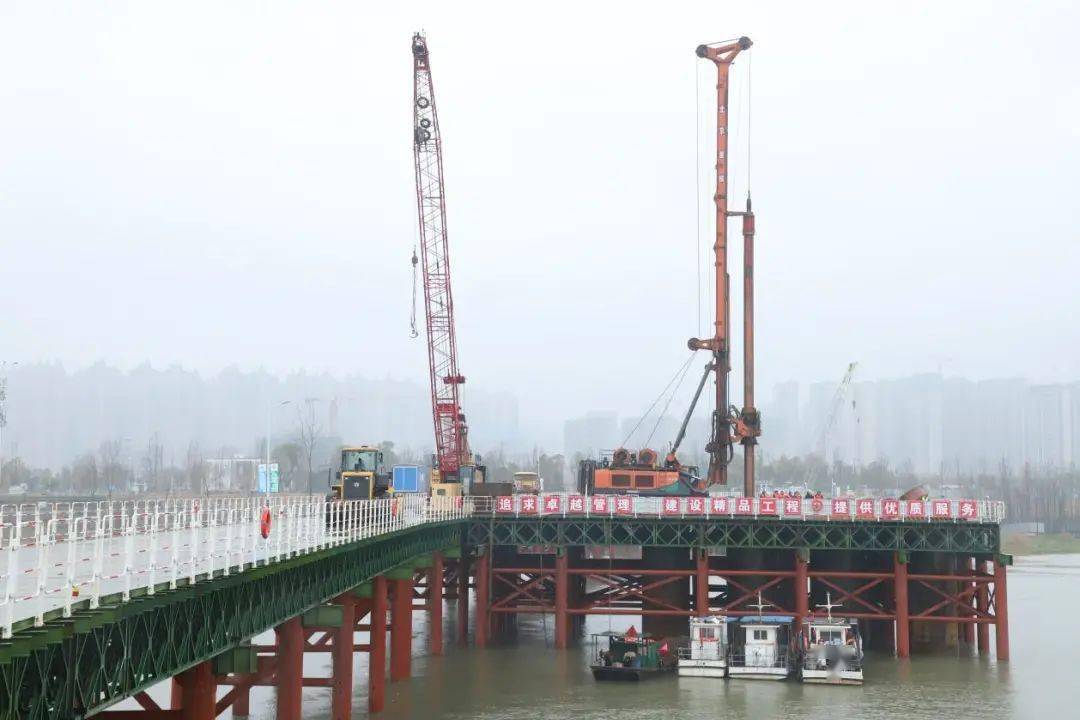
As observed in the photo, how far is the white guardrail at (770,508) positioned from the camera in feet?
237

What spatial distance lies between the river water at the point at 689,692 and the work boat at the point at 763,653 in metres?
0.77

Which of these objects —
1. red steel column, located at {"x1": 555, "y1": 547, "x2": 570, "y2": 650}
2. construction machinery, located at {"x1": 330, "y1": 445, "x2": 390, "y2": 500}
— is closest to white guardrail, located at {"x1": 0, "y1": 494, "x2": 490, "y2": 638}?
construction machinery, located at {"x1": 330, "y1": 445, "x2": 390, "y2": 500}

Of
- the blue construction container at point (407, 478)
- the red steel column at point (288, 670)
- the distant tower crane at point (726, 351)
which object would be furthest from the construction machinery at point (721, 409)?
the red steel column at point (288, 670)

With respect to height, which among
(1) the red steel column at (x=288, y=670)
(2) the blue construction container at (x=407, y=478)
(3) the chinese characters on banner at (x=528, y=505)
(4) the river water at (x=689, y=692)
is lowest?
(4) the river water at (x=689, y=692)

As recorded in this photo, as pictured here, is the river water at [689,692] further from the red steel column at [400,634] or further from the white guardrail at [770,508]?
the white guardrail at [770,508]

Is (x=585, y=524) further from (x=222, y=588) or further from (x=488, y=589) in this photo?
(x=222, y=588)

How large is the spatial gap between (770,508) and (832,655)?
11.7 metres

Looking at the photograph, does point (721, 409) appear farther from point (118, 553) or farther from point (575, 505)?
point (118, 553)

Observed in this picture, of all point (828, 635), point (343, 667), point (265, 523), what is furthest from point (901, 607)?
point (265, 523)

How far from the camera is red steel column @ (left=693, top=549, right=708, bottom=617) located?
71.1 m

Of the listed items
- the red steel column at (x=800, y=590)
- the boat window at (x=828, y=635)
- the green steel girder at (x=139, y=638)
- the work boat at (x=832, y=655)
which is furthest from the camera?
the red steel column at (x=800, y=590)

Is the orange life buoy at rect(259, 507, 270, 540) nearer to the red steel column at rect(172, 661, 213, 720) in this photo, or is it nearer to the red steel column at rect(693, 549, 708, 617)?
the red steel column at rect(172, 661, 213, 720)

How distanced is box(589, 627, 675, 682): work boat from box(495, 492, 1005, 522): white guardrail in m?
8.40

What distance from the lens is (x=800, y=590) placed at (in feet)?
235
